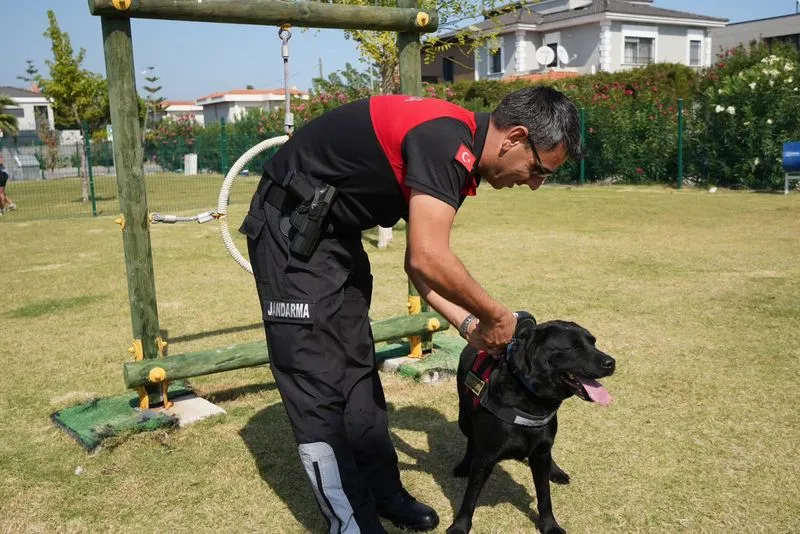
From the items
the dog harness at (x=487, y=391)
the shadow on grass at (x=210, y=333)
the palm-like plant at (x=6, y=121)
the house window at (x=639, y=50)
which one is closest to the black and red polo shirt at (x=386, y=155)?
the dog harness at (x=487, y=391)

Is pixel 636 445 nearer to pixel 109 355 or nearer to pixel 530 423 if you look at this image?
pixel 530 423

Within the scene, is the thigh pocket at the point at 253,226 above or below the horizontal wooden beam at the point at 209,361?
above

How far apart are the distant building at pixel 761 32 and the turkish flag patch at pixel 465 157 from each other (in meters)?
44.0

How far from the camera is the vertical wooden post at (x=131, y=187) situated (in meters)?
4.09

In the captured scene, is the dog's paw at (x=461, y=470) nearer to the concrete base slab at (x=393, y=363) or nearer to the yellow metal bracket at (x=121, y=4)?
the concrete base slab at (x=393, y=363)

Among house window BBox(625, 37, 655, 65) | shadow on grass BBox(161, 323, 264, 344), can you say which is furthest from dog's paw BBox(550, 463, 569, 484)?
house window BBox(625, 37, 655, 65)

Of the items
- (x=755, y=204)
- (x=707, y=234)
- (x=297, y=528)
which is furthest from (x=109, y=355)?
Result: (x=755, y=204)

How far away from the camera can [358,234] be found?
311 cm

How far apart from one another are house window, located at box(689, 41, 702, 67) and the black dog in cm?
5067

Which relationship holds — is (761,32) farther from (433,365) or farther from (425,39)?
(433,365)

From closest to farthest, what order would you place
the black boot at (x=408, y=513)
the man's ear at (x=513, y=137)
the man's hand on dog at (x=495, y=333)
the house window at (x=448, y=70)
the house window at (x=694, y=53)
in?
the man's ear at (x=513, y=137) < the man's hand on dog at (x=495, y=333) < the black boot at (x=408, y=513) < the house window at (x=694, y=53) < the house window at (x=448, y=70)

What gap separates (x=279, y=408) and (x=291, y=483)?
1.07 meters

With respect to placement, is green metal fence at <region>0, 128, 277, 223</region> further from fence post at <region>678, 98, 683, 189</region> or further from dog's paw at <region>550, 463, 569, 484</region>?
dog's paw at <region>550, 463, 569, 484</region>

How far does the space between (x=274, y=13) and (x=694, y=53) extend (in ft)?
165
